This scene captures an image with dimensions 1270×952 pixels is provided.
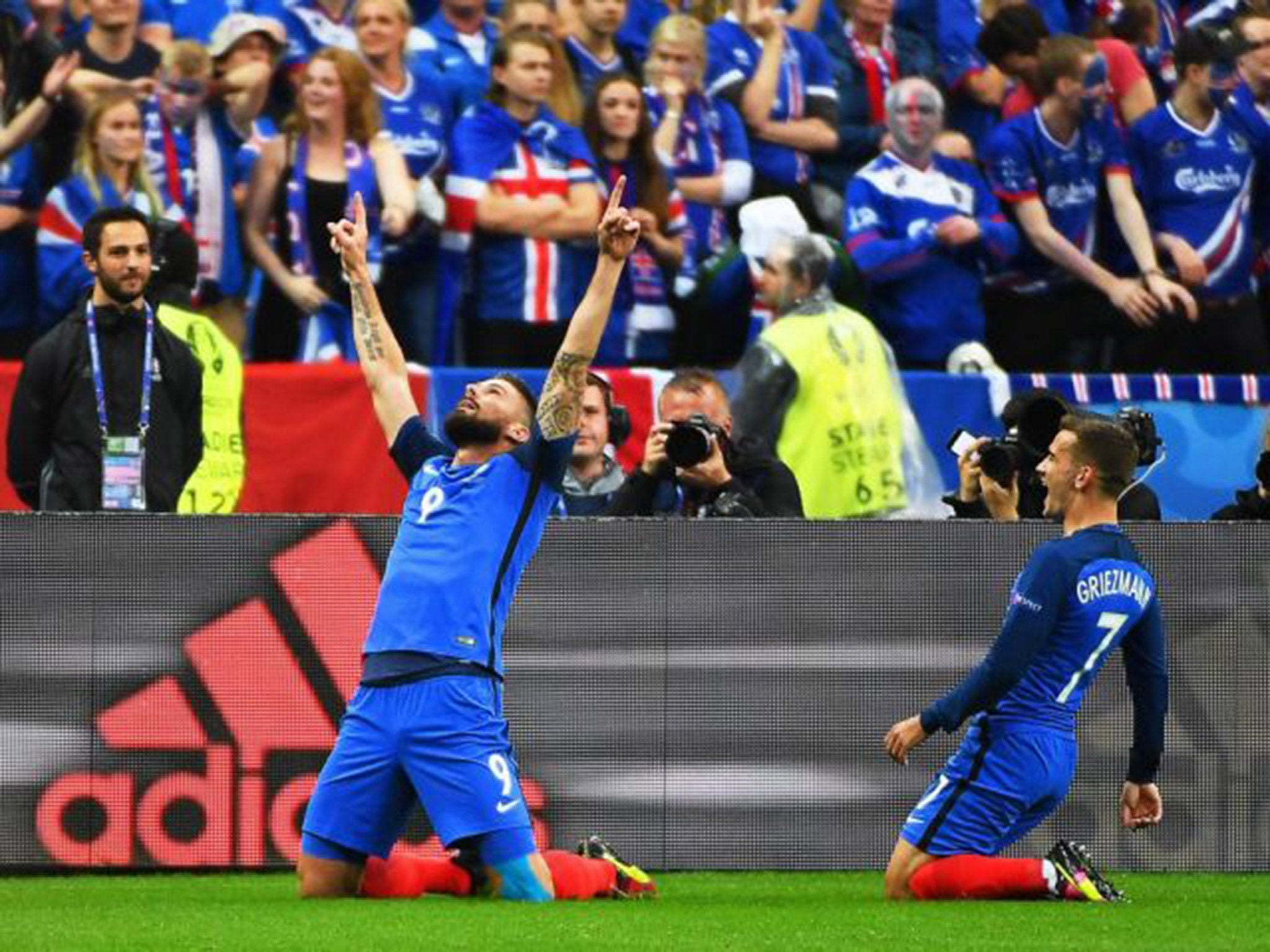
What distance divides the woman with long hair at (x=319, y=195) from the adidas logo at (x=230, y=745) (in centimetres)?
328

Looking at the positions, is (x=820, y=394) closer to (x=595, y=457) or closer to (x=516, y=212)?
(x=595, y=457)

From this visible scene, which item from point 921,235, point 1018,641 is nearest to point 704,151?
point 921,235

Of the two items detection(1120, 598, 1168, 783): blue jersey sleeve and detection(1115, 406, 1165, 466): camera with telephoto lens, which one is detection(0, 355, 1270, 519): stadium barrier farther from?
detection(1120, 598, 1168, 783): blue jersey sleeve

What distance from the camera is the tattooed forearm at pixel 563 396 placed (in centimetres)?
861

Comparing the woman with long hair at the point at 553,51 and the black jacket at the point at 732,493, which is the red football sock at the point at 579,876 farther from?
the woman with long hair at the point at 553,51

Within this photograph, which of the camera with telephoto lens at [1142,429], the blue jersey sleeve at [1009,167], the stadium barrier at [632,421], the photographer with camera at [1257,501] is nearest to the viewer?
the camera with telephoto lens at [1142,429]

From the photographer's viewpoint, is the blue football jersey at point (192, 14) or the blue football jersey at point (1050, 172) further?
the blue football jersey at point (1050, 172)

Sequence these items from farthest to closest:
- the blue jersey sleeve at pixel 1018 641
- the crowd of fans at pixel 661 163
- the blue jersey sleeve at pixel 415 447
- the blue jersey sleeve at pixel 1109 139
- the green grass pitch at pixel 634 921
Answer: the blue jersey sleeve at pixel 1109 139 < the crowd of fans at pixel 661 163 < the blue jersey sleeve at pixel 415 447 < the blue jersey sleeve at pixel 1018 641 < the green grass pitch at pixel 634 921

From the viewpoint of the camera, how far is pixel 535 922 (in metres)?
7.98

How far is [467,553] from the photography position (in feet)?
28.9

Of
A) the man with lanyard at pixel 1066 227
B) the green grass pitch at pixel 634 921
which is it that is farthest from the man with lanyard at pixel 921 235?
the green grass pitch at pixel 634 921

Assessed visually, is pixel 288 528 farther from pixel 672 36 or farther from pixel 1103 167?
pixel 1103 167

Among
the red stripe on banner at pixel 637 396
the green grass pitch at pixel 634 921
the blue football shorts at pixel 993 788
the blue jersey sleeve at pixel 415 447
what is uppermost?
the red stripe on banner at pixel 637 396

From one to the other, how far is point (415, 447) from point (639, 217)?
4.84 m
